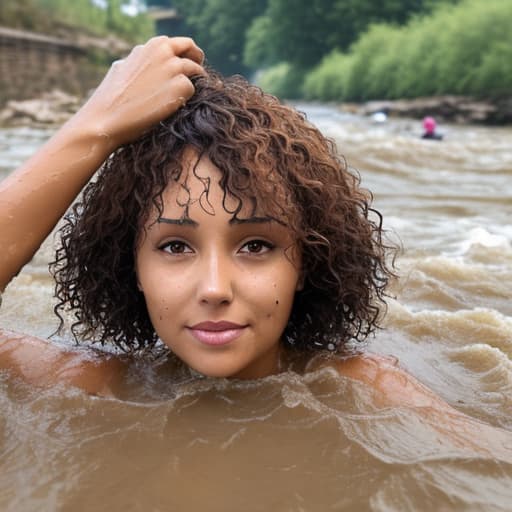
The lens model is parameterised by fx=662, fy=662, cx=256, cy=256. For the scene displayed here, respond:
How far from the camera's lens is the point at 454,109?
62.9 feet

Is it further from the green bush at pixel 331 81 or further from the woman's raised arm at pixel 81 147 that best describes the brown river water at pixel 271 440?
the green bush at pixel 331 81

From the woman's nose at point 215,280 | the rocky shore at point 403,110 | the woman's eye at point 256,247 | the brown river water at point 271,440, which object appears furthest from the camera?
the rocky shore at point 403,110

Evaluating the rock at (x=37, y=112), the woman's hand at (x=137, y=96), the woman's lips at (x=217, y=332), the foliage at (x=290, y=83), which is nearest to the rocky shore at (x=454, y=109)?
the rock at (x=37, y=112)

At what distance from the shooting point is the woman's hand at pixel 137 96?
1.81 m

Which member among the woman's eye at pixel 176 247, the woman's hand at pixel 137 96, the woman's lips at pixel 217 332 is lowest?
the woman's lips at pixel 217 332

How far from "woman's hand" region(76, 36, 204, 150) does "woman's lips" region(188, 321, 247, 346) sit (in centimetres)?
57

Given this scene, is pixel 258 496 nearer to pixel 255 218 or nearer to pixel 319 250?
pixel 255 218

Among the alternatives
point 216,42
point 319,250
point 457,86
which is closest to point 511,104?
point 457,86

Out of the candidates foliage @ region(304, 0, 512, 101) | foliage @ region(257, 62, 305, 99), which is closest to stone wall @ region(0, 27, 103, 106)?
foliage @ region(304, 0, 512, 101)

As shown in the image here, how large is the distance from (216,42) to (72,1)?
41696 millimetres

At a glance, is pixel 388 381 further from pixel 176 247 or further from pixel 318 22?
pixel 318 22

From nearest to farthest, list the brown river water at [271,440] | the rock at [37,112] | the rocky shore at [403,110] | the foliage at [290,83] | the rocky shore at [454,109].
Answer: the brown river water at [271,440], the rock at [37,112], the rocky shore at [403,110], the rocky shore at [454,109], the foliage at [290,83]

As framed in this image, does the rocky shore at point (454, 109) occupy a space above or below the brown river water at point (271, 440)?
below

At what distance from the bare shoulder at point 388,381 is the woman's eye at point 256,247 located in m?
0.52
